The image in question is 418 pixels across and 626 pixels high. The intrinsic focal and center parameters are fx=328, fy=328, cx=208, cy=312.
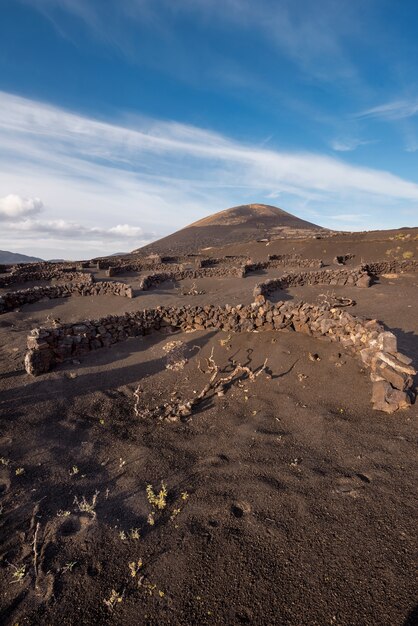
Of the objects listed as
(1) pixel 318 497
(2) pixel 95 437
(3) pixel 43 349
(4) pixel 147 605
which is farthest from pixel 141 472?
(3) pixel 43 349

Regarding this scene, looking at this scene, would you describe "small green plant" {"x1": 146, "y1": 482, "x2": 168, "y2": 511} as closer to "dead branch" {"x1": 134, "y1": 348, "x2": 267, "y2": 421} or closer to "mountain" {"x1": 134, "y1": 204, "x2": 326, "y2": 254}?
"dead branch" {"x1": 134, "y1": 348, "x2": 267, "y2": 421}

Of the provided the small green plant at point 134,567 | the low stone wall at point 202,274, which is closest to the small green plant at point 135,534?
the small green plant at point 134,567

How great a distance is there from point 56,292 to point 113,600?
15524 mm

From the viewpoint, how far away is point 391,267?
20.4 m

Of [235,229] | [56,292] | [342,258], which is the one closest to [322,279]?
[342,258]

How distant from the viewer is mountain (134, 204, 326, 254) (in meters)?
72.9

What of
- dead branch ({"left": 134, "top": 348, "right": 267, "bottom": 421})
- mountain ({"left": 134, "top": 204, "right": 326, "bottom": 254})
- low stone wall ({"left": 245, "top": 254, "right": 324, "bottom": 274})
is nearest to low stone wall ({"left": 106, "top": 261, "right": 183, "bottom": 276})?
low stone wall ({"left": 245, "top": 254, "right": 324, "bottom": 274})

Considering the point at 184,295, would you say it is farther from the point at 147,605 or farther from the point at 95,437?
Answer: the point at 147,605

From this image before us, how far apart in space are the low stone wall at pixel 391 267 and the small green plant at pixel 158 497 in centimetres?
1975

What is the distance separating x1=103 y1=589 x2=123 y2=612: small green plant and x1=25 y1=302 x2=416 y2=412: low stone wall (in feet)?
15.1

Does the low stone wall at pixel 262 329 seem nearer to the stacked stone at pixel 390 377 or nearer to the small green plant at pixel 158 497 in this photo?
the stacked stone at pixel 390 377

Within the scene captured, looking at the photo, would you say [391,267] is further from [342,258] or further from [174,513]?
[174,513]

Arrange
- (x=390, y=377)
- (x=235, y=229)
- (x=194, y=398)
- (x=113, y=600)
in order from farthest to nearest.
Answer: (x=235, y=229), (x=194, y=398), (x=390, y=377), (x=113, y=600)

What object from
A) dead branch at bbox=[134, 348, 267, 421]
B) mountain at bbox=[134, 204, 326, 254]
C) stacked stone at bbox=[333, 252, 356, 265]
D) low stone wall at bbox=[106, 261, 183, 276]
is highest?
mountain at bbox=[134, 204, 326, 254]
